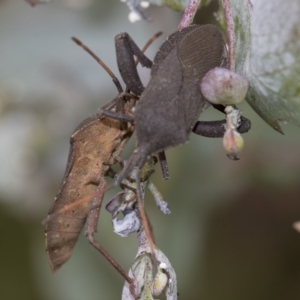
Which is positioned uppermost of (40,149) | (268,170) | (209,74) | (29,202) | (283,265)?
(209,74)

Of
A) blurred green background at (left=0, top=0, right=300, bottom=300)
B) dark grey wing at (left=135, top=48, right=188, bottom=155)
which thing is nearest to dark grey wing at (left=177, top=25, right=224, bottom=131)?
dark grey wing at (left=135, top=48, right=188, bottom=155)

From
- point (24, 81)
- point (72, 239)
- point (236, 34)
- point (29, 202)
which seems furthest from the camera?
point (29, 202)

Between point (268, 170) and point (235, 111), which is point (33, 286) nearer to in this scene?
→ point (268, 170)

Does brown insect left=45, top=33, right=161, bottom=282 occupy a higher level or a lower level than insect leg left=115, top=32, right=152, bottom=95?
lower

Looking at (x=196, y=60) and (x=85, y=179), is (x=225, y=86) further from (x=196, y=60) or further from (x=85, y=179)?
(x=85, y=179)

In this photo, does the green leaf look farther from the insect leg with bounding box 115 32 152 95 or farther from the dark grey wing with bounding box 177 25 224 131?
the insect leg with bounding box 115 32 152 95

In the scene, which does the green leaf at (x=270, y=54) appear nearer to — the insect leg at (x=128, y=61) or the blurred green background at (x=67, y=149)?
the insect leg at (x=128, y=61)

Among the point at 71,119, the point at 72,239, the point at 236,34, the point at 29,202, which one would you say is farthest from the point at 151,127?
the point at 29,202
